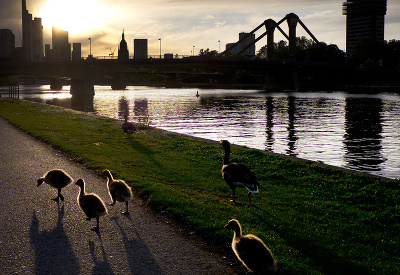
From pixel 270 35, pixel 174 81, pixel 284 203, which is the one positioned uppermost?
pixel 270 35

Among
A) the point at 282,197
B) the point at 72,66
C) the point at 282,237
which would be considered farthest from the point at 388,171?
the point at 72,66

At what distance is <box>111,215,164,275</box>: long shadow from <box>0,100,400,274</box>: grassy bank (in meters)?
1.04

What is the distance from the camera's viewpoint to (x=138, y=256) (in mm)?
5949

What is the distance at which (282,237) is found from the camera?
263 inches

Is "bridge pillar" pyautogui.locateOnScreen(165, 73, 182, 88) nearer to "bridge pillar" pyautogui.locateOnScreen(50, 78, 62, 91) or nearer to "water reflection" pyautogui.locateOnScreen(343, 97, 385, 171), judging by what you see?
"bridge pillar" pyautogui.locateOnScreen(50, 78, 62, 91)

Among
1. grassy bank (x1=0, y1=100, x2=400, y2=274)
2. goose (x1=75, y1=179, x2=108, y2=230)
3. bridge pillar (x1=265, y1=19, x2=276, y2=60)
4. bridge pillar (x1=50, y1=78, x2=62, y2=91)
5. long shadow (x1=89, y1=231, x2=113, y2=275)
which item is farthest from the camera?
bridge pillar (x1=50, y1=78, x2=62, y2=91)

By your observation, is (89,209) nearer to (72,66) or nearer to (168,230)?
(168,230)

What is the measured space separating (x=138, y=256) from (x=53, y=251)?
1.27 meters

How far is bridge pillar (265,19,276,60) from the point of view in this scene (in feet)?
444

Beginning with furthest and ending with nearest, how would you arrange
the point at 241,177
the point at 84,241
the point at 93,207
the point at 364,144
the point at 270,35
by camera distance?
the point at 270,35
the point at 364,144
the point at 241,177
the point at 93,207
the point at 84,241

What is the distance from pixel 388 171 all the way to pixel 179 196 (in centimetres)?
961

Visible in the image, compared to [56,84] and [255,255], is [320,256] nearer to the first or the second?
[255,255]

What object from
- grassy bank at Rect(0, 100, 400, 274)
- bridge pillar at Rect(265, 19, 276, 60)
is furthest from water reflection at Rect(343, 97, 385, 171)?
bridge pillar at Rect(265, 19, 276, 60)

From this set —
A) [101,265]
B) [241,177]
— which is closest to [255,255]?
[101,265]
